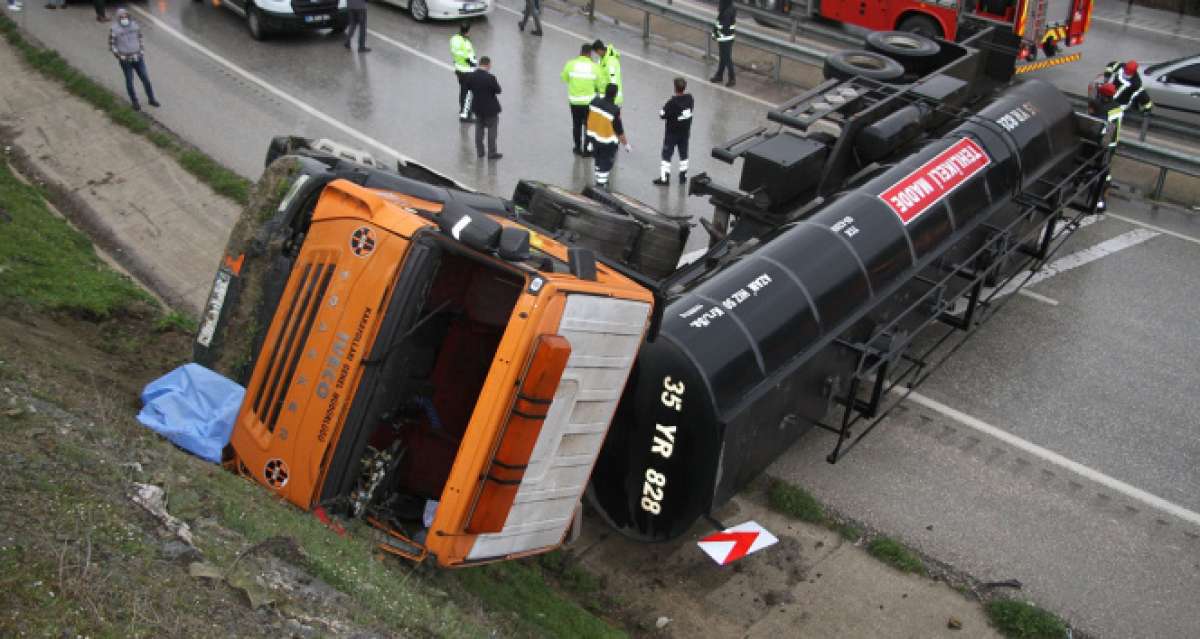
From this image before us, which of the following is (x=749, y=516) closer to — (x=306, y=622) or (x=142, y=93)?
(x=306, y=622)

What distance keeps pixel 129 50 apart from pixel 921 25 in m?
12.1

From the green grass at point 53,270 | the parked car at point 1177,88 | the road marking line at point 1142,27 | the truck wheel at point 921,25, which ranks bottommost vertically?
the green grass at point 53,270

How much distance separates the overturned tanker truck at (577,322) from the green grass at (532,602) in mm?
498

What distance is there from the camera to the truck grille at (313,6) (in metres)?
17.4

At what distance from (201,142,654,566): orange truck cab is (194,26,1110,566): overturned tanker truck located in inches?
0.6

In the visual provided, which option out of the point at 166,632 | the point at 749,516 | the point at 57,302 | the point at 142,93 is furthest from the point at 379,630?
the point at 142,93

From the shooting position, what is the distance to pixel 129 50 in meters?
14.6

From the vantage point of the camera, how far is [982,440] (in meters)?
9.31

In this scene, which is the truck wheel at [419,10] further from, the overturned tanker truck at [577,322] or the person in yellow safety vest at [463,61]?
the overturned tanker truck at [577,322]

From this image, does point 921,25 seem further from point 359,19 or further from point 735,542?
point 735,542

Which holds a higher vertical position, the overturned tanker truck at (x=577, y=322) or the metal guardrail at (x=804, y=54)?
the metal guardrail at (x=804, y=54)

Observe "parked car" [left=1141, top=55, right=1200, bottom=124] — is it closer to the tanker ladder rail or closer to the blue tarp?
the tanker ladder rail

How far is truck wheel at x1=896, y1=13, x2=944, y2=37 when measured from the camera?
59.6ft

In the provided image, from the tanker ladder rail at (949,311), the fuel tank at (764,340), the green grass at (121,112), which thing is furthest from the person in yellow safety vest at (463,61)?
the tanker ladder rail at (949,311)
